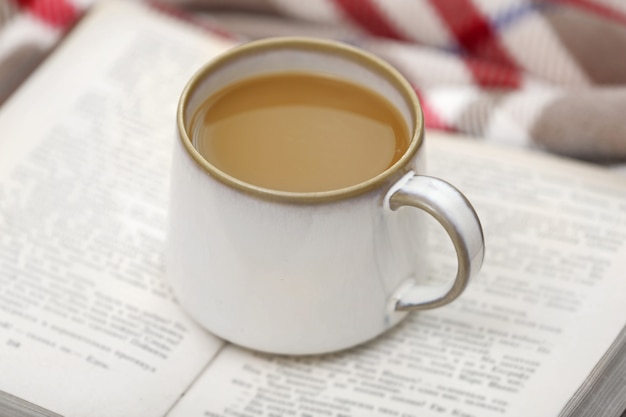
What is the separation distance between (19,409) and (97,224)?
13 cm

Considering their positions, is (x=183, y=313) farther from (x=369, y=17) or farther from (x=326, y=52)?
(x=369, y=17)

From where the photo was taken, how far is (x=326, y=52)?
1.69 feet

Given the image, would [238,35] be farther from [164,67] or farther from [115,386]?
[115,386]

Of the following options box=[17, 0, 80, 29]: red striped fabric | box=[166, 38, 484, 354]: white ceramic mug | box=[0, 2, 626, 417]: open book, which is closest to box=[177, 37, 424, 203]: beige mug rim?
box=[166, 38, 484, 354]: white ceramic mug

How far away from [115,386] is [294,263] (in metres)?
0.12

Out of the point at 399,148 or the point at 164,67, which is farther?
the point at 164,67

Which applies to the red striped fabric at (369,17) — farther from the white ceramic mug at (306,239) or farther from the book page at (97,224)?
the white ceramic mug at (306,239)

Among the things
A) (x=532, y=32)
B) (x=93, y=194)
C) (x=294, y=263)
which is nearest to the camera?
(x=294, y=263)

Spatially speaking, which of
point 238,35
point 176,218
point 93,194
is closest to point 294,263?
point 176,218

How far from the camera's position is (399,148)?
0.49 m

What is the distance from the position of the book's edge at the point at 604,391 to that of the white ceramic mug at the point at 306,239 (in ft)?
0.28

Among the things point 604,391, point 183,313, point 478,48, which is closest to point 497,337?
point 604,391

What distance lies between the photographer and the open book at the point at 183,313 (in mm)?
486

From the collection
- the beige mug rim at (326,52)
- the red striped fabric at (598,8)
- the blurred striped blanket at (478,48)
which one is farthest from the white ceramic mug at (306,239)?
the red striped fabric at (598,8)
